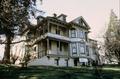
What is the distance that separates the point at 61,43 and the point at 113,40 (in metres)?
10.2

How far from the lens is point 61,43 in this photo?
42.0 metres

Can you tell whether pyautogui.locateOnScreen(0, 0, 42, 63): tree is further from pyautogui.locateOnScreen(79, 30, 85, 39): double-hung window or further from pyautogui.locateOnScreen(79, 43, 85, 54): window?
pyautogui.locateOnScreen(79, 30, 85, 39): double-hung window

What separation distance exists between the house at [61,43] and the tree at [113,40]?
354cm

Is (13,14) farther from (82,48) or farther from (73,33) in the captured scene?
(82,48)

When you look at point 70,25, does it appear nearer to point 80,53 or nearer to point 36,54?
point 80,53

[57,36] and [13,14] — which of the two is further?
[57,36]

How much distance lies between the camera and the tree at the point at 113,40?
139 ft

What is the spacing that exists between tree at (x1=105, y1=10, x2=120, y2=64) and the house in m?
3.54

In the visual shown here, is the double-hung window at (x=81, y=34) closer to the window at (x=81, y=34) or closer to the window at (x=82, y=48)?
the window at (x=81, y=34)

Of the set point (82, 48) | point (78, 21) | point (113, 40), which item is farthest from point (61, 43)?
point (113, 40)

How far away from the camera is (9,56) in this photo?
116 ft

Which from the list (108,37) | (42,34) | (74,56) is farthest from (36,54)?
(108,37)

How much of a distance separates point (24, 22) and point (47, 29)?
17.8 metres

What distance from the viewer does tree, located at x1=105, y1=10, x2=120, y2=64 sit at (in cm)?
4234
